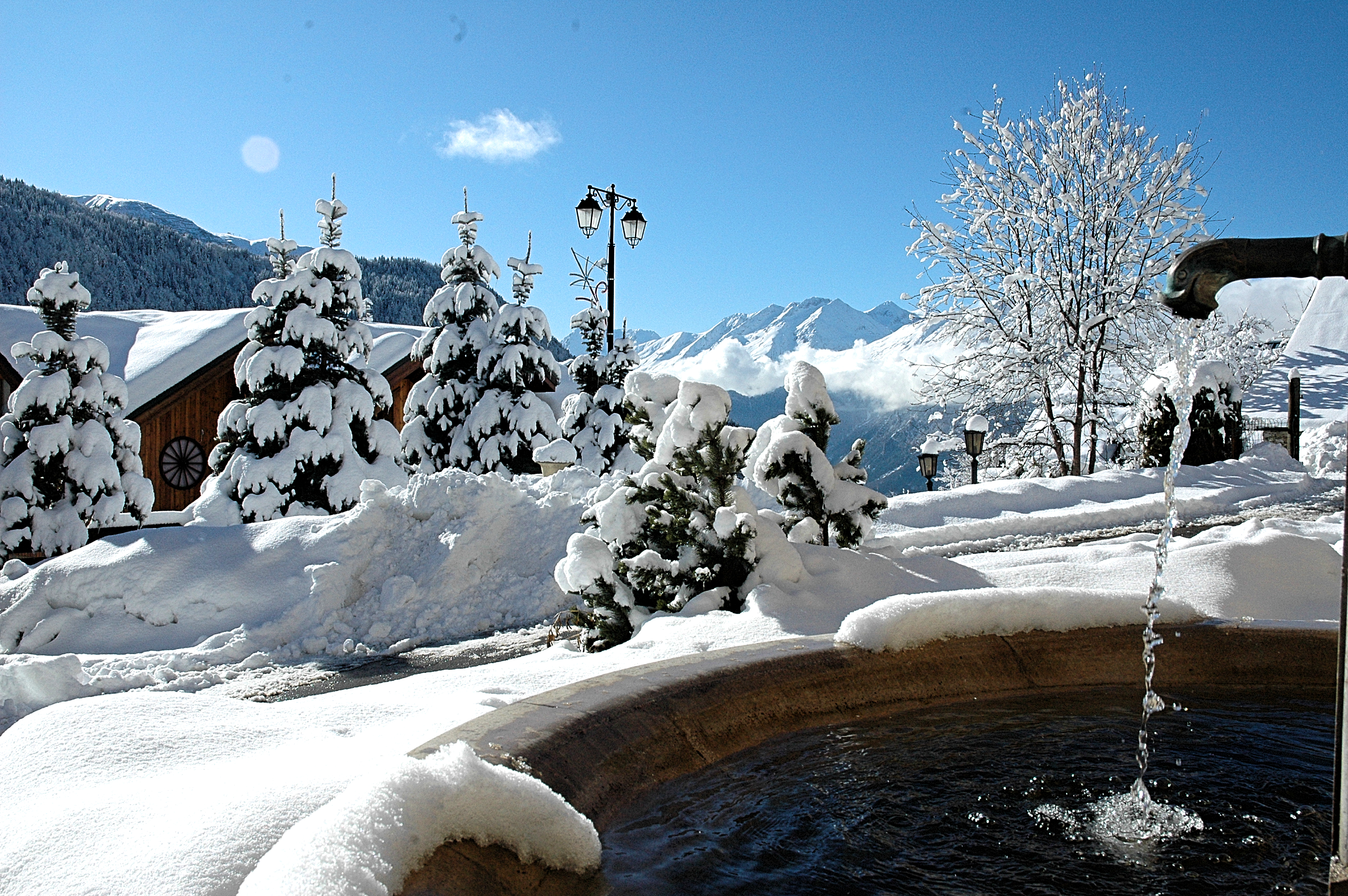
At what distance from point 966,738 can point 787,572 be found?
291cm

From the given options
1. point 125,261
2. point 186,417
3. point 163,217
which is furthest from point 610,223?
point 163,217

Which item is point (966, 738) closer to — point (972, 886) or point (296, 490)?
point (972, 886)

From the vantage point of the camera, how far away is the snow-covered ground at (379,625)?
74.3 inches

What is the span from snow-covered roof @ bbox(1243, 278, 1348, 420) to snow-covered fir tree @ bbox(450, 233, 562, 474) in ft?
96.9

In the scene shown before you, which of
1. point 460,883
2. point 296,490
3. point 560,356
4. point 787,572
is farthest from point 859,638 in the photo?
point 560,356

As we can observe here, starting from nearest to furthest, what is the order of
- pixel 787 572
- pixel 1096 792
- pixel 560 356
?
pixel 1096 792 < pixel 787 572 < pixel 560 356

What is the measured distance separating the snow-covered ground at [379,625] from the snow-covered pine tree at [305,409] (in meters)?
6.40

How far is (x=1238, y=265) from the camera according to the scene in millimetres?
1854

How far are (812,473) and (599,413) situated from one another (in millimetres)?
→ 18111

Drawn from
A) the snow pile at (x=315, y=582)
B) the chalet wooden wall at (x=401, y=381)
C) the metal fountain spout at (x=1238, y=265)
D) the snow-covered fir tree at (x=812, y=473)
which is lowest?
the snow pile at (x=315, y=582)

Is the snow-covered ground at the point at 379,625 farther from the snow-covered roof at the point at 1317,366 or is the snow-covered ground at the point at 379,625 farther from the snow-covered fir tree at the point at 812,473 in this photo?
the snow-covered roof at the point at 1317,366

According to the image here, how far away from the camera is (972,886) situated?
7.27ft

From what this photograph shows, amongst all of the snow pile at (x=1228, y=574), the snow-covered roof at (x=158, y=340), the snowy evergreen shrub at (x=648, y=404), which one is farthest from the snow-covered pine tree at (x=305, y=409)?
the snow pile at (x=1228, y=574)

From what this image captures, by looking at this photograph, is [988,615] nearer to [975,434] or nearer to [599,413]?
[975,434]
